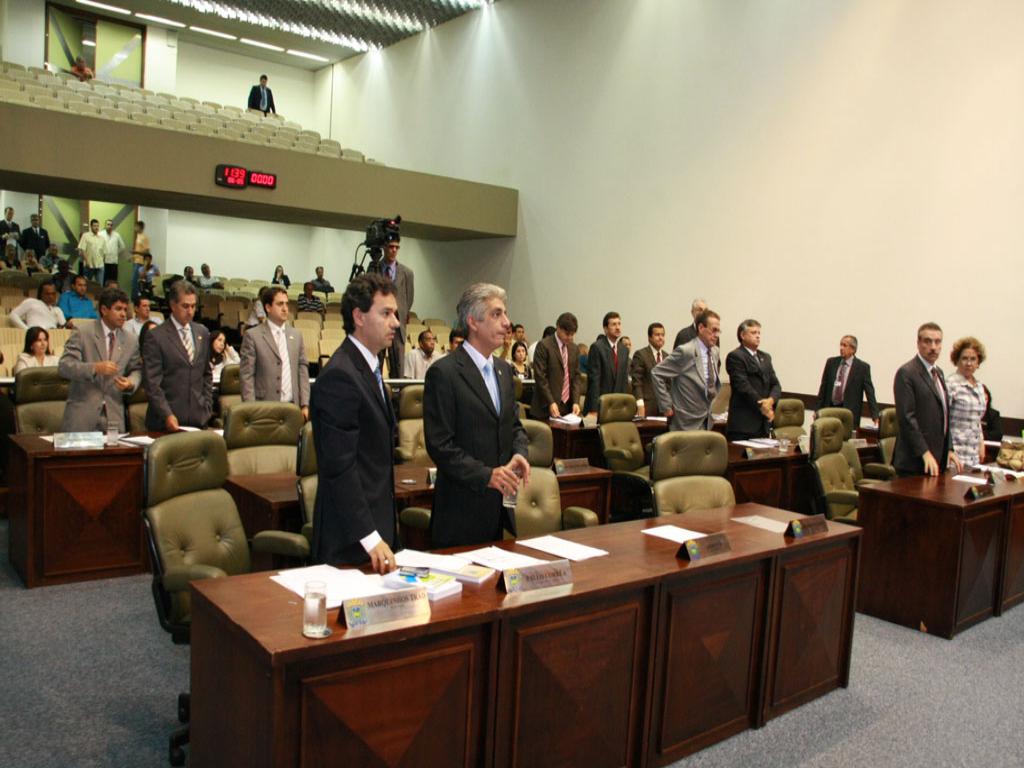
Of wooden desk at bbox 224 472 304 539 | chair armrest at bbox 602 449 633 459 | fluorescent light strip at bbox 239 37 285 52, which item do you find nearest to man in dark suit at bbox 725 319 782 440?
chair armrest at bbox 602 449 633 459

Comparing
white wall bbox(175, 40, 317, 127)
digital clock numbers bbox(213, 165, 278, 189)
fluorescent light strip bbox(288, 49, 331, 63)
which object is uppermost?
fluorescent light strip bbox(288, 49, 331, 63)

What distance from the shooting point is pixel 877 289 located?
28.7 ft

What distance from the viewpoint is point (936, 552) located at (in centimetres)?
436

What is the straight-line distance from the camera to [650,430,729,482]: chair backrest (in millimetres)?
3803

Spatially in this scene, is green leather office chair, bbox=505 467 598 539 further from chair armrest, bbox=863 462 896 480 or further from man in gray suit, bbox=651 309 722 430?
chair armrest, bbox=863 462 896 480

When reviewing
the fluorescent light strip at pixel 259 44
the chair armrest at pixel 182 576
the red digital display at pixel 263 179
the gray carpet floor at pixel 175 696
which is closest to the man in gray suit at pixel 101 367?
the gray carpet floor at pixel 175 696

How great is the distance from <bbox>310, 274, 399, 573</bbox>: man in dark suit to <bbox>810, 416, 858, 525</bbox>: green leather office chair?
3243 mm

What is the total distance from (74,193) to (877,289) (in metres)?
9.97

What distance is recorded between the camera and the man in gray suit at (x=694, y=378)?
227 inches

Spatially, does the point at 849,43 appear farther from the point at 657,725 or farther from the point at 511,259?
the point at 657,725

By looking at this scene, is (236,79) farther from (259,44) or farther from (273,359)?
(273,359)

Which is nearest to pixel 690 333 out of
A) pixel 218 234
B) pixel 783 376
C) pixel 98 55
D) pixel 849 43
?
pixel 783 376

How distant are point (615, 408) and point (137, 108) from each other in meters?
9.52

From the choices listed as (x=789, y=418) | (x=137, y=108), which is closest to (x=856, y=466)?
(x=789, y=418)
